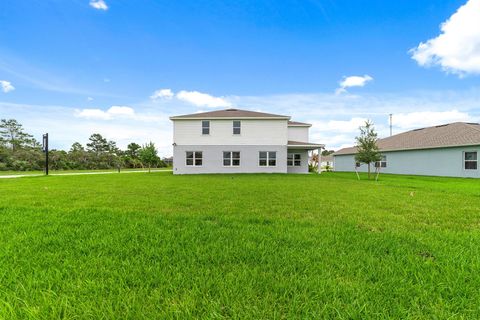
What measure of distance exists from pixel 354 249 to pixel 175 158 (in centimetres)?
2116

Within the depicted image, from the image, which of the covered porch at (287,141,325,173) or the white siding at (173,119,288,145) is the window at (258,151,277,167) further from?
the covered porch at (287,141,325,173)

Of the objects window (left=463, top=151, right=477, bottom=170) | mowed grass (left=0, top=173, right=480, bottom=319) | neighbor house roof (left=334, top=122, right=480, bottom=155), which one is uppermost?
neighbor house roof (left=334, top=122, right=480, bottom=155)

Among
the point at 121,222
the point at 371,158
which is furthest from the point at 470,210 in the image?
the point at 371,158

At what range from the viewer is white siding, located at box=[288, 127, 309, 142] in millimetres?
27061

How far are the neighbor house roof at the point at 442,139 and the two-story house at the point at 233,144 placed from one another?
9912mm

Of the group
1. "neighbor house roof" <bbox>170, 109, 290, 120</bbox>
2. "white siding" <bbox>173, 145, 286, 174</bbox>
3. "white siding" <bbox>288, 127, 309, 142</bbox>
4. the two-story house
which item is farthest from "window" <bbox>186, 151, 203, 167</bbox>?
"white siding" <bbox>288, 127, 309, 142</bbox>

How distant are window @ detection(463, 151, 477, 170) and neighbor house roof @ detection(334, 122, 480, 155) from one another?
1.01m

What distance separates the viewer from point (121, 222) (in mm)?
4355

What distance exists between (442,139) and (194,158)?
74.6 ft

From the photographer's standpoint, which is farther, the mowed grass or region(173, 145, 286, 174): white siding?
region(173, 145, 286, 174): white siding

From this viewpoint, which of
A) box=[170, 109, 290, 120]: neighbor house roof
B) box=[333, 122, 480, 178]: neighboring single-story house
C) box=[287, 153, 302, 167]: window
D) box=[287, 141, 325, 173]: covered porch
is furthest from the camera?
box=[287, 153, 302, 167]: window

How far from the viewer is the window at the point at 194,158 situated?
909 inches

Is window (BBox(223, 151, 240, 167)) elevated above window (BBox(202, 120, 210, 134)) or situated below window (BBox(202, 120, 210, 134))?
below

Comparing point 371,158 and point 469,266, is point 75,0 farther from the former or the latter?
point 371,158
